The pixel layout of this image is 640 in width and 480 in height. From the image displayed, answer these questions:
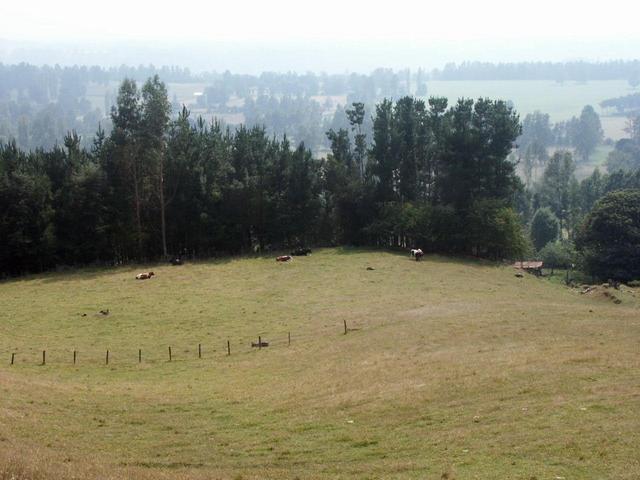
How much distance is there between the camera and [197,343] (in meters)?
42.2

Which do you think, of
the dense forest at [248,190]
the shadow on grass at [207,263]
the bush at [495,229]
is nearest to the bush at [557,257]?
the dense forest at [248,190]

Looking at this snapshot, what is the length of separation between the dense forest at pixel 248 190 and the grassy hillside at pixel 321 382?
546 inches

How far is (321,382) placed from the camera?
31.6m

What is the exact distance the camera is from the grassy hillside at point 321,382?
811 inches

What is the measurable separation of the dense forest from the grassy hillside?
13864 millimetres

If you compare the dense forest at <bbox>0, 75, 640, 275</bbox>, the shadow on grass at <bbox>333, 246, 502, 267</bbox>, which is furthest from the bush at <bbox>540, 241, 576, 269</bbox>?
the shadow on grass at <bbox>333, 246, 502, 267</bbox>

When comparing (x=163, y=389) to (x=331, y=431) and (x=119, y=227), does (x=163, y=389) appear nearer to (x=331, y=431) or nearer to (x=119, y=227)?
(x=331, y=431)

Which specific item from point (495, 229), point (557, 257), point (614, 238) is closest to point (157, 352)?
point (495, 229)

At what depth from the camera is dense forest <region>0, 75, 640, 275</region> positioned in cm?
7106

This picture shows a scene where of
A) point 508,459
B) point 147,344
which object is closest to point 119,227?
point 147,344

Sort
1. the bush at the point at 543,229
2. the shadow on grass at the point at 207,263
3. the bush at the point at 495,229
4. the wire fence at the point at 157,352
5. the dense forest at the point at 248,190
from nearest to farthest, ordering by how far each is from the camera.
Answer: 1. the wire fence at the point at 157,352
2. the shadow on grass at the point at 207,263
3. the dense forest at the point at 248,190
4. the bush at the point at 495,229
5. the bush at the point at 543,229

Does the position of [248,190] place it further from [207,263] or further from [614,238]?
[614,238]

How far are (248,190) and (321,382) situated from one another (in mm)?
47637

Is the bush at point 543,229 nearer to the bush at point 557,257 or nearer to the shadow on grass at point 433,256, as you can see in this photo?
the bush at point 557,257
